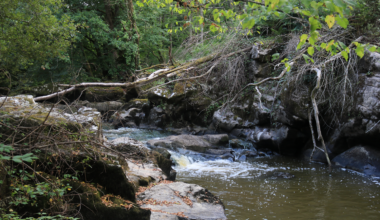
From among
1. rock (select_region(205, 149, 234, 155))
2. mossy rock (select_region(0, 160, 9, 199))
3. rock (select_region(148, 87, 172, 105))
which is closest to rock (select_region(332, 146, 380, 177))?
rock (select_region(205, 149, 234, 155))

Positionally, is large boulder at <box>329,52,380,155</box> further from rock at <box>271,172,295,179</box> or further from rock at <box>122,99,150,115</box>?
rock at <box>122,99,150,115</box>

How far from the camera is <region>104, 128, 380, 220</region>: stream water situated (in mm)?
4941

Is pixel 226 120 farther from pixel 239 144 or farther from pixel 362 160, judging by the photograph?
pixel 362 160

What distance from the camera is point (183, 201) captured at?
4500mm

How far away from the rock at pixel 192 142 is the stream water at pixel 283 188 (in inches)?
23.9

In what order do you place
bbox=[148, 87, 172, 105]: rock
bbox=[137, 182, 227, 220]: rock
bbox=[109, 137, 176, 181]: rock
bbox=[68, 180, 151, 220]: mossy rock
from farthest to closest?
bbox=[148, 87, 172, 105]: rock < bbox=[109, 137, 176, 181]: rock < bbox=[137, 182, 227, 220]: rock < bbox=[68, 180, 151, 220]: mossy rock

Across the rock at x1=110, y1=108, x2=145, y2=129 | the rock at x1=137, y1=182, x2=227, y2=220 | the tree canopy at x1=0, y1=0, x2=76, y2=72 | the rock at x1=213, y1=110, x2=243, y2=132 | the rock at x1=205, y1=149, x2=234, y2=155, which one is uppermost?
the tree canopy at x1=0, y1=0, x2=76, y2=72

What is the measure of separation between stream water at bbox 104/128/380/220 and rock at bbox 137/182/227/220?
0.49 metres

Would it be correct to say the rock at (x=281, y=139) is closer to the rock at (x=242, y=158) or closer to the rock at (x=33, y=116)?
the rock at (x=242, y=158)

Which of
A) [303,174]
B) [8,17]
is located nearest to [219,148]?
[303,174]

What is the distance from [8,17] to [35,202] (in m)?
8.31

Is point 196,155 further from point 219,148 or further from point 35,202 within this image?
point 35,202

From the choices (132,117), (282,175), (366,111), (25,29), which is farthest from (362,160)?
(25,29)

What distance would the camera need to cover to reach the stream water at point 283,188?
4.94 metres
